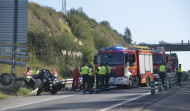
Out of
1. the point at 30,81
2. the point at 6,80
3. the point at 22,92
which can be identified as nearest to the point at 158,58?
the point at 30,81

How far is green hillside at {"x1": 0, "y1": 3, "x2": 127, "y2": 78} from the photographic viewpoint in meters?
37.6

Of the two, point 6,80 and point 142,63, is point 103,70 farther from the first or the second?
point 6,80

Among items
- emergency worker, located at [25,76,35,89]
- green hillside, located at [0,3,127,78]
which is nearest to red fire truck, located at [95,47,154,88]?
emergency worker, located at [25,76,35,89]

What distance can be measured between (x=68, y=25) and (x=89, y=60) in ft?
31.7

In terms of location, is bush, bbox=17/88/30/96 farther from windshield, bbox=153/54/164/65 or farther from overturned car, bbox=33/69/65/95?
windshield, bbox=153/54/164/65

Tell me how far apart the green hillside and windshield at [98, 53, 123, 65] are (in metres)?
8.86

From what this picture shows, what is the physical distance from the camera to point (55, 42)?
41.6 meters

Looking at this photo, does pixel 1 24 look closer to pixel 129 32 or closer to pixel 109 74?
pixel 109 74

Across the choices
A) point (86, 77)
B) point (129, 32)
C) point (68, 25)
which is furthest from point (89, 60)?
point (129, 32)

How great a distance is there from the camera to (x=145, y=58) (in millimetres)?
29469

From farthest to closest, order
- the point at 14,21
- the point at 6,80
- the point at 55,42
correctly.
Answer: the point at 55,42 < the point at 14,21 < the point at 6,80

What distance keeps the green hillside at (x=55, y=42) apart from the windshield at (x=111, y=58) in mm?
8865

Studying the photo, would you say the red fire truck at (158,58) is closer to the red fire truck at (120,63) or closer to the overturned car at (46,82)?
the red fire truck at (120,63)

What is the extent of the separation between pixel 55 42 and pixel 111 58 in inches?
678
